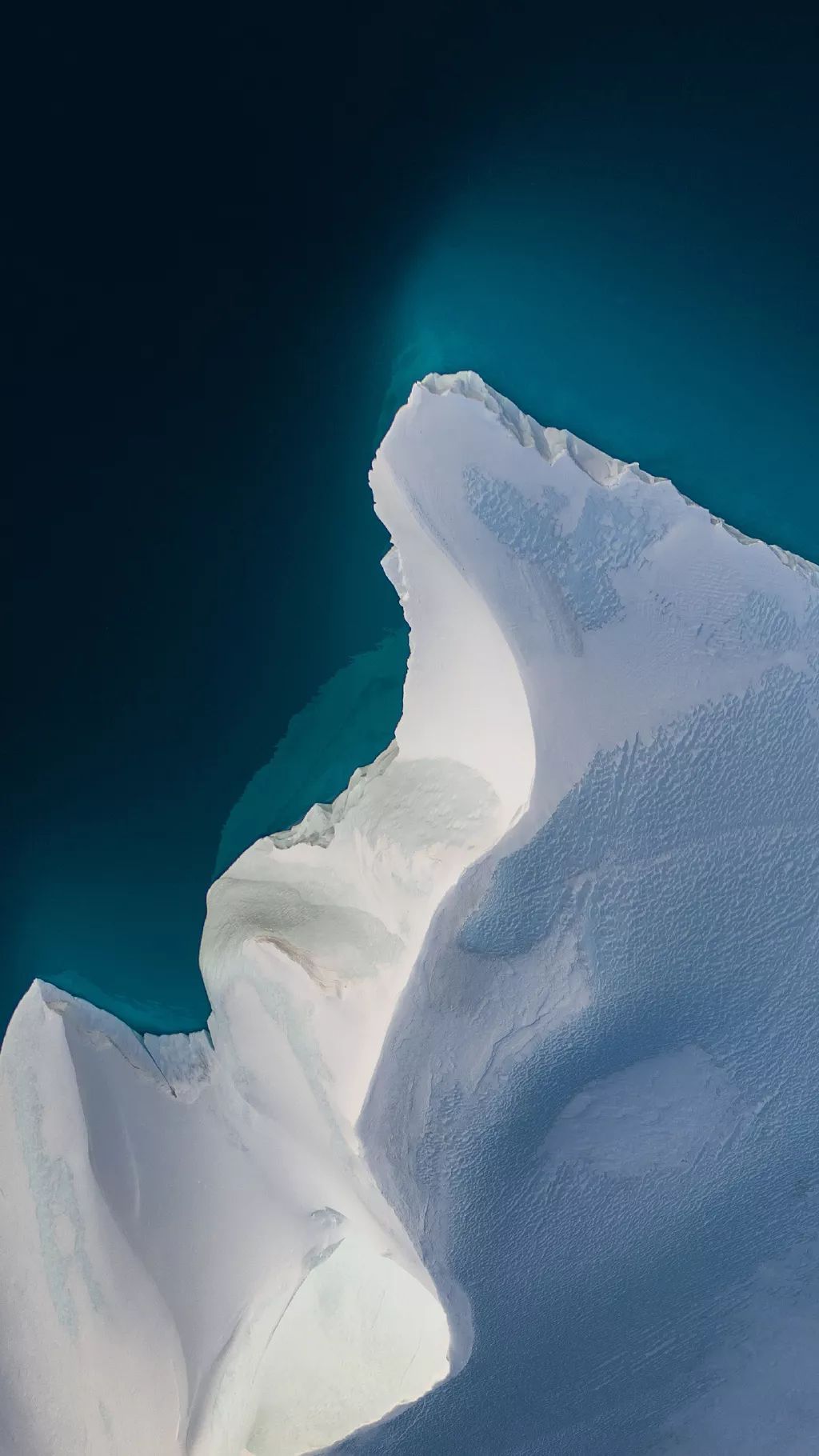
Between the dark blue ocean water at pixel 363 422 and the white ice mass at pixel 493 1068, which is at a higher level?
the dark blue ocean water at pixel 363 422

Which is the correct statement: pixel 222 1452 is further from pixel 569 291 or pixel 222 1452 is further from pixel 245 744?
pixel 569 291

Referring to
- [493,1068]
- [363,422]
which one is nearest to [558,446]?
[363,422]

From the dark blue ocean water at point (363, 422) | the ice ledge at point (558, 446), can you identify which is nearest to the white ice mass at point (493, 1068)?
the ice ledge at point (558, 446)

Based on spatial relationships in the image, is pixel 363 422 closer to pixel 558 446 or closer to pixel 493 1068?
pixel 558 446

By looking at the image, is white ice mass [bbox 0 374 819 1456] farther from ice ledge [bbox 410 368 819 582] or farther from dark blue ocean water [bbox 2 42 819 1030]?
dark blue ocean water [bbox 2 42 819 1030]

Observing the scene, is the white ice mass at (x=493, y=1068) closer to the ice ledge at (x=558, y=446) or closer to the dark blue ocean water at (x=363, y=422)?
the ice ledge at (x=558, y=446)

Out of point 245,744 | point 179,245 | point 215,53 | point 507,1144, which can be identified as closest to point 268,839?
point 245,744
